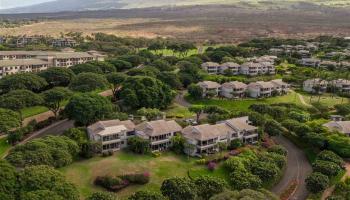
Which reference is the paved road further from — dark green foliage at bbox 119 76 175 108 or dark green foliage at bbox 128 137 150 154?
dark green foliage at bbox 119 76 175 108

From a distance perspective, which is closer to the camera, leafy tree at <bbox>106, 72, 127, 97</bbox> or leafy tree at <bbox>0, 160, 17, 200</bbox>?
leafy tree at <bbox>0, 160, 17, 200</bbox>

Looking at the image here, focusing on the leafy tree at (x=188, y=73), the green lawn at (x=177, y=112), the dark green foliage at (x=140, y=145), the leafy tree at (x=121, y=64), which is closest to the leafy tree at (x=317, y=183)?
the dark green foliage at (x=140, y=145)

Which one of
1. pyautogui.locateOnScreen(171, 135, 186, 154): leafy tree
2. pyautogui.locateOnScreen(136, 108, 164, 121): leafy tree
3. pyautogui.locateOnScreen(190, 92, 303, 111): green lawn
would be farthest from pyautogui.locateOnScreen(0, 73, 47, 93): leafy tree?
pyautogui.locateOnScreen(171, 135, 186, 154): leafy tree

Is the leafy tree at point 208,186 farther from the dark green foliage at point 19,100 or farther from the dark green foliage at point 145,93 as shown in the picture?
the dark green foliage at point 19,100

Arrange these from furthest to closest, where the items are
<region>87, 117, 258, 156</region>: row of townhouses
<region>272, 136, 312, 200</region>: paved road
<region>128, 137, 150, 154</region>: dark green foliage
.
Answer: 1. <region>87, 117, 258, 156</region>: row of townhouses
2. <region>128, 137, 150, 154</region>: dark green foliage
3. <region>272, 136, 312, 200</region>: paved road

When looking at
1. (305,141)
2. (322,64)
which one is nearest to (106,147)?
(305,141)

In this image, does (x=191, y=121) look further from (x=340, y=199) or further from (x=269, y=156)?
(x=340, y=199)

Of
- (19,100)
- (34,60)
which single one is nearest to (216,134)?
(19,100)
